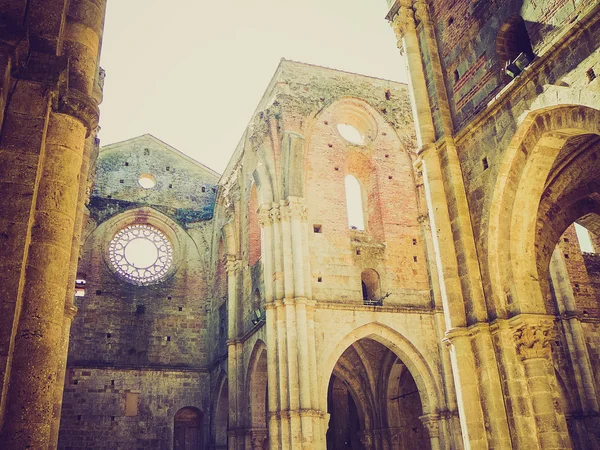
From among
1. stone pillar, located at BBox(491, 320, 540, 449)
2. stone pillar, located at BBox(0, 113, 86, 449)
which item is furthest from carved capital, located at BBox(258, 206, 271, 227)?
stone pillar, located at BBox(0, 113, 86, 449)

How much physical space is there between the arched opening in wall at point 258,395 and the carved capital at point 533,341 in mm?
10351

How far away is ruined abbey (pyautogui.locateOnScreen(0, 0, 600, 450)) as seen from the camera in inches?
227

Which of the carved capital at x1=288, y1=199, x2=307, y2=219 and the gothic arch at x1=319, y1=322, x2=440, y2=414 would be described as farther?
the carved capital at x1=288, y1=199, x2=307, y2=219

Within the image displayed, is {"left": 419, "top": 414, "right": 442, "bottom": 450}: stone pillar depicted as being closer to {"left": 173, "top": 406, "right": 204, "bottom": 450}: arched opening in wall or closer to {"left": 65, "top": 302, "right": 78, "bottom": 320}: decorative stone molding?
{"left": 173, "top": 406, "right": 204, "bottom": 450}: arched opening in wall

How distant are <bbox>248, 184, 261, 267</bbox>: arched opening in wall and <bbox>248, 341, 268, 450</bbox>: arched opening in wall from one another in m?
3.02

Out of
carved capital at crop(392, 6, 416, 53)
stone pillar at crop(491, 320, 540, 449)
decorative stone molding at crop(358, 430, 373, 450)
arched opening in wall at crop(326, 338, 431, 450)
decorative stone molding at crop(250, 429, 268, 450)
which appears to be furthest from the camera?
decorative stone molding at crop(358, 430, 373, 450)

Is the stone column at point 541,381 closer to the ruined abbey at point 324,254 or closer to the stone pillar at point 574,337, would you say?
the ruined abbey at point 324,254

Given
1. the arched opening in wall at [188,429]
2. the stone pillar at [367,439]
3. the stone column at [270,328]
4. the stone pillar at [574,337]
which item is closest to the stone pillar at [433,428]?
the stone pillar at [367,439]

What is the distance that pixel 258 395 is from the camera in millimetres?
17844

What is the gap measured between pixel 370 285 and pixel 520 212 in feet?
30.8

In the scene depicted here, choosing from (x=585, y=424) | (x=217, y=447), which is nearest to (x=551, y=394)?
(x=585, y=424)

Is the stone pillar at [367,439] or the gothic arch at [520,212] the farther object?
the stone pillar at [367,439]

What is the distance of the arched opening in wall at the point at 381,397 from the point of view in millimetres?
17797

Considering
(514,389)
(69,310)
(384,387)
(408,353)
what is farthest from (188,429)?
(514,389)
